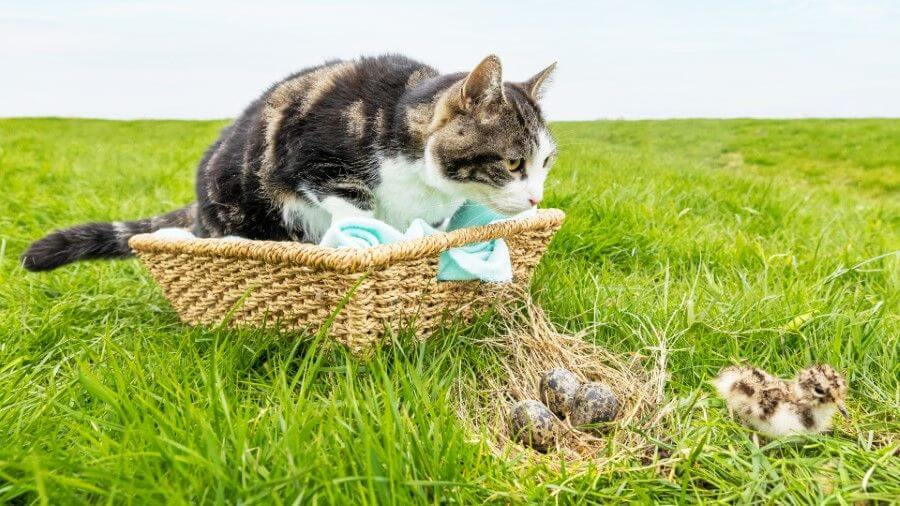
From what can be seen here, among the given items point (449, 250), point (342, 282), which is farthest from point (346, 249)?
point (449, 250)

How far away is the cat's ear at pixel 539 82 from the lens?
7.70ft

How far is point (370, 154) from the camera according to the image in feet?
7.14

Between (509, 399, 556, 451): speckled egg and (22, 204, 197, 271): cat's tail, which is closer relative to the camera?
(509, 399, 556, 451): speckled egg

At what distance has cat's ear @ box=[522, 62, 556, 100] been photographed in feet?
7.70

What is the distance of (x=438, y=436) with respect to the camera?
55.4 inches

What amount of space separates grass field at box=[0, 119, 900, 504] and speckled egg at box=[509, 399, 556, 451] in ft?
0.39

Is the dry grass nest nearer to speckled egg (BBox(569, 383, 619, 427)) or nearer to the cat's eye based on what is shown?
speckled egg (BBox(569, 383, 619, 427))

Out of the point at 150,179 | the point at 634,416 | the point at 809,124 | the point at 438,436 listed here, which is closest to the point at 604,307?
the point at 634,416

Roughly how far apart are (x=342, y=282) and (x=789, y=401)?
1179 millimetres

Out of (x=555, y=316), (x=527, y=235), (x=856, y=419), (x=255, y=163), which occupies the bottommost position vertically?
(x=856, y=419)

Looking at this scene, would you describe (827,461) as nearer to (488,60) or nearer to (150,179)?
(488,60)

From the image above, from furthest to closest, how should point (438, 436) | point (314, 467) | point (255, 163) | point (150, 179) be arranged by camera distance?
1. point (150, 179)
2. point (255, 163)
3. point (438, 436)
4. point (314, 467)

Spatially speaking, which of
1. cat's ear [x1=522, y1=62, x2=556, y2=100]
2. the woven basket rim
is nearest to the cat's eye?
the woven basket rim

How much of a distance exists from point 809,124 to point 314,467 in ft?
35.7
